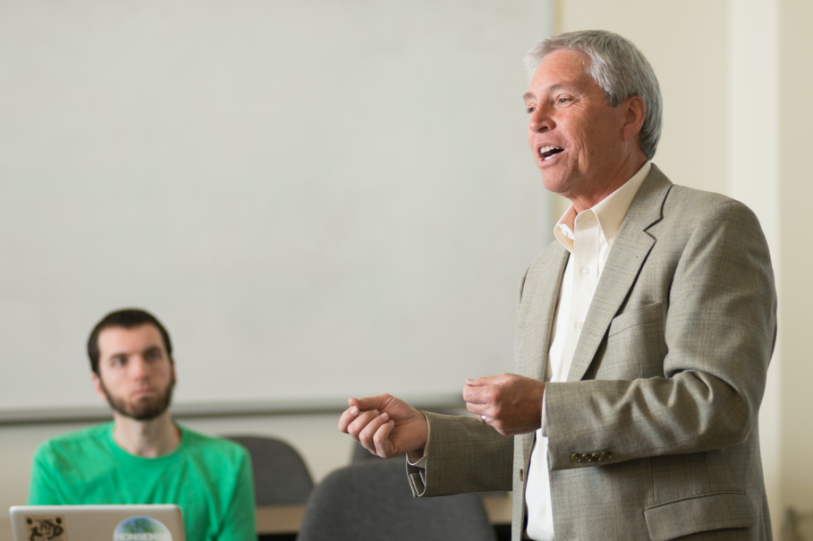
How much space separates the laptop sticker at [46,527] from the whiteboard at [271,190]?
185 cm

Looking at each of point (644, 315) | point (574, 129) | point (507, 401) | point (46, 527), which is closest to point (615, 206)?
point (574, 129)

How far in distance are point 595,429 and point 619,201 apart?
0.49m

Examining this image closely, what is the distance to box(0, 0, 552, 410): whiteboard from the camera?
3.26m

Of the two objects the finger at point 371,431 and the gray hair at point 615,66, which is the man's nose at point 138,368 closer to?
the finger at point 371,431

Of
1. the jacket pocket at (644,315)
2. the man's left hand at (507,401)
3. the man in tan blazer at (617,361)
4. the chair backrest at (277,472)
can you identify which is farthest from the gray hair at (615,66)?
the chair backrest at (277,472)

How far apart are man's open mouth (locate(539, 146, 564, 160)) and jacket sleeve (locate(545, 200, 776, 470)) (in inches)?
12.6

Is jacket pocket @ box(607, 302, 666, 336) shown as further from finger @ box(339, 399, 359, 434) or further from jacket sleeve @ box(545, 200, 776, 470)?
finger @ box(339, 399, 359, 434)

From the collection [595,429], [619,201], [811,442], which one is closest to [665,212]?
[619,201]

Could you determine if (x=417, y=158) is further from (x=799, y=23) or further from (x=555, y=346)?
(x=555, y=346)

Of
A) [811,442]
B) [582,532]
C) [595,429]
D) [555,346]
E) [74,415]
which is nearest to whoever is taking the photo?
[595,429]

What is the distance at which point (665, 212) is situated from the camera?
4.15 ft

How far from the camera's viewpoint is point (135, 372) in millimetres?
2301

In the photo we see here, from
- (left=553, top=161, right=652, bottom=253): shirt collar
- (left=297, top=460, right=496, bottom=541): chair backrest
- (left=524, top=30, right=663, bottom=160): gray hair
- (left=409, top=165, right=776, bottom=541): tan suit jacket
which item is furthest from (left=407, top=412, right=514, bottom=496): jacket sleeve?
(left=524, top=30, right=663, bottom=160): gray hair

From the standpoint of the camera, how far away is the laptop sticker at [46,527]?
1.42 meters
